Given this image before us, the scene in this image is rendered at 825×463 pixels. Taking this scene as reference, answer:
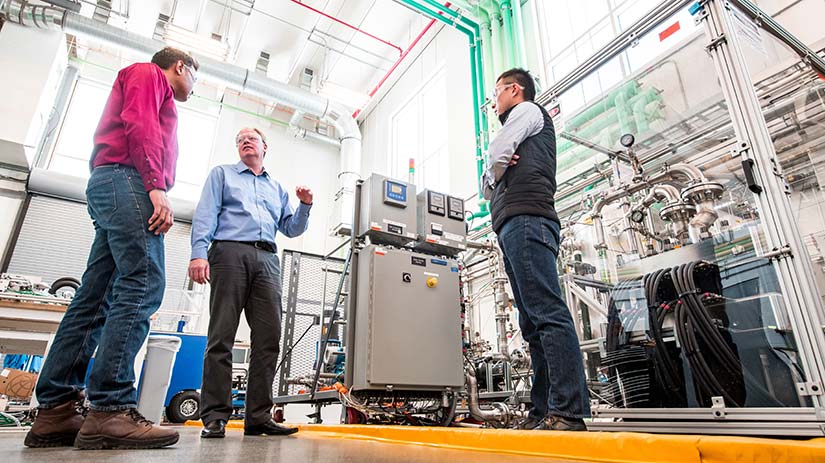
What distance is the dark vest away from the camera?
5.60 feet

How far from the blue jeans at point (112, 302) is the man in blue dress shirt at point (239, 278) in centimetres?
38

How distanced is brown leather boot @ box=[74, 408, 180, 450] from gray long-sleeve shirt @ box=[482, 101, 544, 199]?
55.1 inches

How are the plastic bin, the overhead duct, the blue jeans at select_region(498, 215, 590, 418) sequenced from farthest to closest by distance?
the overhead duct
the plastic bin
the blue jeans at select_region(498, 215, 590, 418)

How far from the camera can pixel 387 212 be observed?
275cm

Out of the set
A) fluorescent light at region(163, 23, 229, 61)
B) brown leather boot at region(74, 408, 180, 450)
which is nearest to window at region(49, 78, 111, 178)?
fluorescent light at region(163, 23, 229, 61)

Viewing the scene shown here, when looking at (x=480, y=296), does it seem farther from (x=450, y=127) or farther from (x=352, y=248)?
(x=450, y=127)

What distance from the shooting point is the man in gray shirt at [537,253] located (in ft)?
4.81

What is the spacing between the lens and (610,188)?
8.06 ft

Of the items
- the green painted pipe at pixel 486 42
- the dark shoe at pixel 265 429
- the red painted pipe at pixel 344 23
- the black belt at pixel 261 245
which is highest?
the red painted pipe at pixel 344 23

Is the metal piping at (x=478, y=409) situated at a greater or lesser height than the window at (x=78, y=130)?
lesser

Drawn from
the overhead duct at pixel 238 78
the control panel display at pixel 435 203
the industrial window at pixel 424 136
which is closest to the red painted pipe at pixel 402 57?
the industrial window at pixel 424 136

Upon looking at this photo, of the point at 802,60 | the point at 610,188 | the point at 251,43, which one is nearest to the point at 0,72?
the point at 251,43

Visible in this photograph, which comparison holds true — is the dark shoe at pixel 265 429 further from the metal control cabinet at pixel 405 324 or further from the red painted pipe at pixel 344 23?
the red painted pipe at pixel 344 23

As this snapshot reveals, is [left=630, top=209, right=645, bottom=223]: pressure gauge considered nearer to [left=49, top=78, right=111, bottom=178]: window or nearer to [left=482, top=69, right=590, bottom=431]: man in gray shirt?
[left=482, top=69, right=590, bottom=431]: man in gray shirt
